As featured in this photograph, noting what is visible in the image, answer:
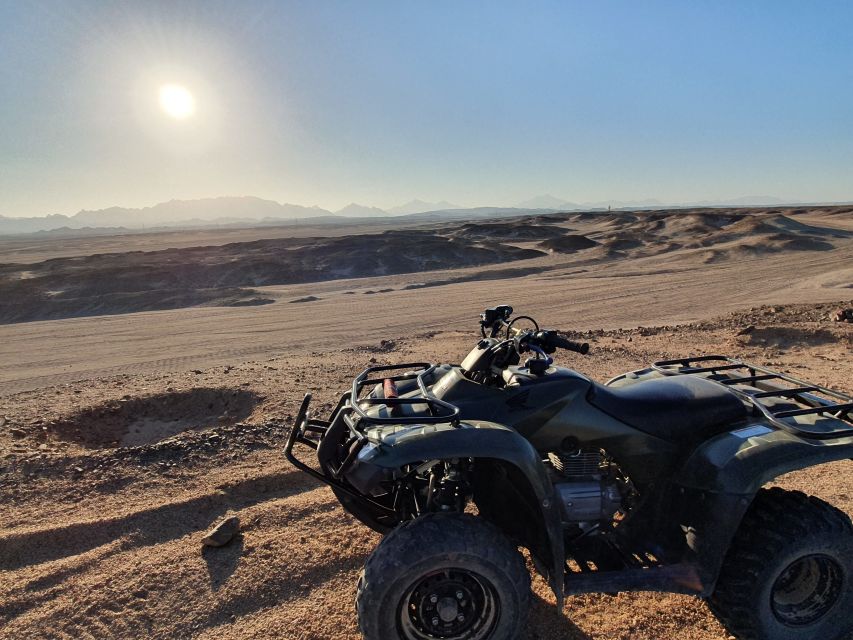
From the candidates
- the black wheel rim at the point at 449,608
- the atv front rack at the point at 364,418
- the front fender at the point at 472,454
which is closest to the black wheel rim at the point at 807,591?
the front fender at the point at 472,454

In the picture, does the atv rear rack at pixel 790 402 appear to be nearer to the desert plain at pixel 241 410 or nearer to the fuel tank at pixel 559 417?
the fuel tank at pixel 559 417

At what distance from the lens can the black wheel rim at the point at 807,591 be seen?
316 centimetres

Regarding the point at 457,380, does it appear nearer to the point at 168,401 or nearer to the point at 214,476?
the point at 214,476

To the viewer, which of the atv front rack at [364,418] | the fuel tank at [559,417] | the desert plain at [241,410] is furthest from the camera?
the desert plain at [241,410]

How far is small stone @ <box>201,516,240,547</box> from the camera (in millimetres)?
4195

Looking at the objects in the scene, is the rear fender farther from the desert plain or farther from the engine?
the desert plain

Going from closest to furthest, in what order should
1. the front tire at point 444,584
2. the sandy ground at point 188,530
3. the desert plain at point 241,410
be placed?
the front tire at point 444,584 → the sandy ground at point 188,530 → the desert plain at point 241,410

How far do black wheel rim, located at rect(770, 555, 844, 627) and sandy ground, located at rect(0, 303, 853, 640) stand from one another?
38 cm

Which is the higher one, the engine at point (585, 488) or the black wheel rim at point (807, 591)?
the engine at point (585, 488)

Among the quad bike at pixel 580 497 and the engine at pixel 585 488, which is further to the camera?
the engine at pixel 585 488

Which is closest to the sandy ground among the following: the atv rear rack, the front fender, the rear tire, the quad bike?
the rear tire

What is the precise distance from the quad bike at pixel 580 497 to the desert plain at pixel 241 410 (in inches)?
20.4

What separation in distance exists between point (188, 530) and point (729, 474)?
3871 millimetres

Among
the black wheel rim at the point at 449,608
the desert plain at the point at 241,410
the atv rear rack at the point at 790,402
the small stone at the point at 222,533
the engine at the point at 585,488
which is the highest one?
the atv rear rack at the point at 790,402
